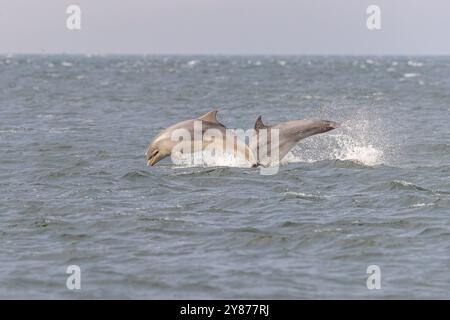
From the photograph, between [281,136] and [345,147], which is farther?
[345,147]

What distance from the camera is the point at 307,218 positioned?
1855cm

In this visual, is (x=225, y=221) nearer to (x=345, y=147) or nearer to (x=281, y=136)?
(x=281, y=136)

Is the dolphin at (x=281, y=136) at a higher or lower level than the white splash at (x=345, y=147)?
higher

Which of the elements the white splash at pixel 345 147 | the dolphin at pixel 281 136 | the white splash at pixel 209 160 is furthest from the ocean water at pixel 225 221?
the dolphin at pixel 281 136

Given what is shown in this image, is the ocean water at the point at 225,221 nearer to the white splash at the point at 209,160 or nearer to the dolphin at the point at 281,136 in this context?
the white splash at the point at 209,160

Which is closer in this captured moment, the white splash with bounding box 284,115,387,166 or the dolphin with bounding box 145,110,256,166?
the dolphin with bounding box 145,110,256,166

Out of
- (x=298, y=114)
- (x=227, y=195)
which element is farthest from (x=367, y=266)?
(x=298, y=114)

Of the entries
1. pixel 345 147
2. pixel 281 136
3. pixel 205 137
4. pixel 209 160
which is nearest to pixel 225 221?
pixel 205 137

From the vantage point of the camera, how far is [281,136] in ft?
79.6

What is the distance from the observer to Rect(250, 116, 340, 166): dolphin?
78.4 ft

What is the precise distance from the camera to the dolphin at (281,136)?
23891mm

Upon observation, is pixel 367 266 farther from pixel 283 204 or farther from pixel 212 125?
pixel 212 125

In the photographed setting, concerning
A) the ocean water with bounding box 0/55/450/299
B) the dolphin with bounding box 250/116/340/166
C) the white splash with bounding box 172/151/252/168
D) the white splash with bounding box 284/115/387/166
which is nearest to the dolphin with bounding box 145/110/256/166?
the dolphin with bounding box 250/116/340/166

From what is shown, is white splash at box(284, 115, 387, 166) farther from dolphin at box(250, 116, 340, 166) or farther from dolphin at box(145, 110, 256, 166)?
dolphin at box(145, 110, 256, 166)
